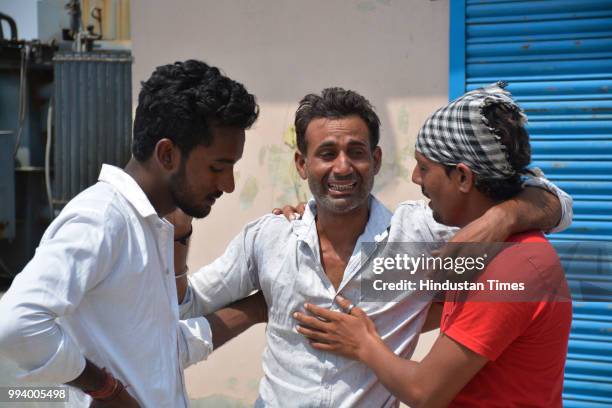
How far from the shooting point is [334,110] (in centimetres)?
261

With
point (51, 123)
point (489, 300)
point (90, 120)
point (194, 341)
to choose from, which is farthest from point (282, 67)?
point (51, 123)

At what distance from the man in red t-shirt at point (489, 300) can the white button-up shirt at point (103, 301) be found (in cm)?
64

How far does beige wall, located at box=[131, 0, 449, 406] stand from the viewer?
3.93m

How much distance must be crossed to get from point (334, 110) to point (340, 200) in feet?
1.08

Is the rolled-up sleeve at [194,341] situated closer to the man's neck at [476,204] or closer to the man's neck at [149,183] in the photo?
the man's neck at [149,183]

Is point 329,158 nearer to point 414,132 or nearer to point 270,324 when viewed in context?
point 270,324

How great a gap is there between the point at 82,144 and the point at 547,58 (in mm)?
3453

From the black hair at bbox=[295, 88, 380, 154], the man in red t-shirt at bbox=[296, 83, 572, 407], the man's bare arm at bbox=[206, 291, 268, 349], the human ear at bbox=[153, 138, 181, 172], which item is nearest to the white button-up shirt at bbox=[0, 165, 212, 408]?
the human ear at bbox=[153, 138, 181, 172]

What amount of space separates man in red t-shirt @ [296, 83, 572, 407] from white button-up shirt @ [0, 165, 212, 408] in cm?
64

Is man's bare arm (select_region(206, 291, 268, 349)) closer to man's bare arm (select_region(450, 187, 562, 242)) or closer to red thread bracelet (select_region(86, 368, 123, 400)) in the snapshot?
red thread bracelet (select_region(86, 368, 123, 400))

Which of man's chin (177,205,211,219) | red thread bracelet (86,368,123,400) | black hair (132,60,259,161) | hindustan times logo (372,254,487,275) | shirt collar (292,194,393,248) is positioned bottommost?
red thread bracelet (86,368,123,400)

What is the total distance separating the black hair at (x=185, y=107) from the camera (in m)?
1.95

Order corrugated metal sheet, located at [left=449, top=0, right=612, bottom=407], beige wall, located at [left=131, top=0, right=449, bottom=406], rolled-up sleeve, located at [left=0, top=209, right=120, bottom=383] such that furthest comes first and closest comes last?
1. beige wall, located at [left=131, top=0, right=449, bottom=406]
2. corrugated metal sheet, located at [left=449, top=0, right=612, bottom=407]
3. rolled-up sleeve, located at [left=0, top=209, right=120, bottom=383]

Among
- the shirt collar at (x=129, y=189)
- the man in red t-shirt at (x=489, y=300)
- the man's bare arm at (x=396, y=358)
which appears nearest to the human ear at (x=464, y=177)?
the man in red t-shirt at (x=489, y=300)
